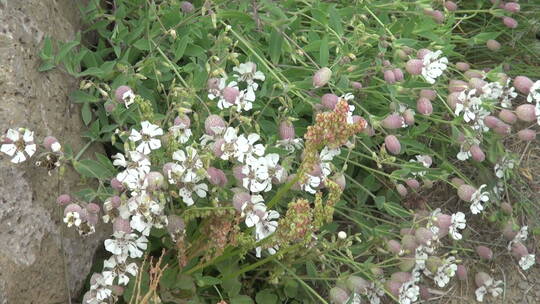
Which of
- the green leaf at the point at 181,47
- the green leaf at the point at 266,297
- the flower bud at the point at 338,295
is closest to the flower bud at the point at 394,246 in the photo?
the flower bud at the point at 338,295

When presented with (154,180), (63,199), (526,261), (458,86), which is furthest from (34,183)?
(526,261)

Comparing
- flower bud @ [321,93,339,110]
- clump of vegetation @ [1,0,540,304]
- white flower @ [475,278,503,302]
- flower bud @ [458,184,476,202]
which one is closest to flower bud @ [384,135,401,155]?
clump of vegetation @ [1,0,540,304]

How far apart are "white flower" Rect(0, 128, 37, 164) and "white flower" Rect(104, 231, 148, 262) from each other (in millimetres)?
361

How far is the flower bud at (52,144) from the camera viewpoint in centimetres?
225

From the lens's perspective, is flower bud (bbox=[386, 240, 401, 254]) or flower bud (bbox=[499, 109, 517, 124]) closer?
flower bud (bbox=[386, 240, 401, 254])

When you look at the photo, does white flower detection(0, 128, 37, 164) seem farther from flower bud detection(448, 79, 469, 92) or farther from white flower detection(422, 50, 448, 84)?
flower bud detection(448, 79, 469, 92)

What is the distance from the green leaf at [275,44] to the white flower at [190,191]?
610 millimetres

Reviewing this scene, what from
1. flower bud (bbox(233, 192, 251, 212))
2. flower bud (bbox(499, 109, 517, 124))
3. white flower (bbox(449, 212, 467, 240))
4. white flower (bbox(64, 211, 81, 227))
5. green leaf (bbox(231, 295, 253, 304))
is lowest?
green leaf (bbox(231, 295, 253, 304))

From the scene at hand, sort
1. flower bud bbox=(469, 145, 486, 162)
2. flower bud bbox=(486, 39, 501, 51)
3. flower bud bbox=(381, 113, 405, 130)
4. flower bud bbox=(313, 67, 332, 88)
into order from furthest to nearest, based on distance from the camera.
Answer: flower bud bbox=(486, 39, 501, 51) < flower bud bbox=(469, 145, 486, 162) < flower bud bbox=(381, 113, 405, 130) < flower bud bbox=(313, 67, 332, 88)

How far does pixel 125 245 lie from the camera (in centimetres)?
234

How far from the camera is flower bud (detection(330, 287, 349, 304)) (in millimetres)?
2557

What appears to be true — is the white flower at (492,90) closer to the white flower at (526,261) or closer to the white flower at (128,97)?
the white flower at (526,261)

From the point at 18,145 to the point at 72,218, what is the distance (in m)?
0.26

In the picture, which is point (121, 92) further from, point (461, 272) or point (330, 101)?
point (461, 272)
